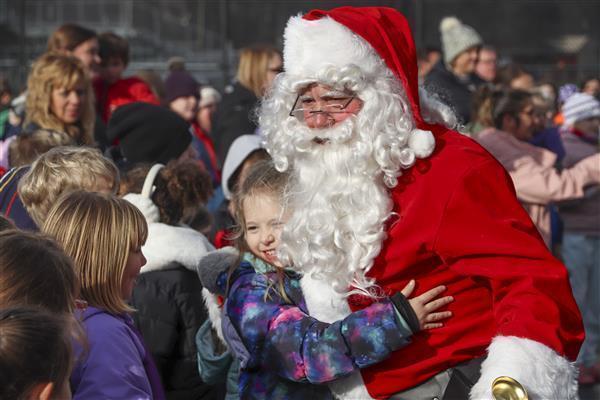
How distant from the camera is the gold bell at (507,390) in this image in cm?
284

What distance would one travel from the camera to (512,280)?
3043 millimetres

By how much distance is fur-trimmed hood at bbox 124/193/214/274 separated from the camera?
171 inches

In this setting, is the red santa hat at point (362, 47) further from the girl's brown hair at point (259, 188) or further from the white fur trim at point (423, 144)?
the girl's brown hair at point (259, 188)

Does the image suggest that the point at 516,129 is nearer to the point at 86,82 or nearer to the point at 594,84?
the point at 86,82

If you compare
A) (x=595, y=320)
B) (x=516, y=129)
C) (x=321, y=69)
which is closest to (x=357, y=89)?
(x=321, y=69)

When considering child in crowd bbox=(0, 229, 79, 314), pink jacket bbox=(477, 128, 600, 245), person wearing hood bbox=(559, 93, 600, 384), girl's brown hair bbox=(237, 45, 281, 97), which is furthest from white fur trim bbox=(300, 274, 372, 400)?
person wearing hood bbox=(559, 93, 600, 384)

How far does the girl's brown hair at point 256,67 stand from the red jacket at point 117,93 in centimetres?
64

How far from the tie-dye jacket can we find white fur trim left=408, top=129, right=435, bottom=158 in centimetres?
46

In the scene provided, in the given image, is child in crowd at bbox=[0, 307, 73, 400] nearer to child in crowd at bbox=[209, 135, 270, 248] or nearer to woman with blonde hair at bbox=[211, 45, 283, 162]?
child in crowd at bbox=[209, 135, 270, 248]

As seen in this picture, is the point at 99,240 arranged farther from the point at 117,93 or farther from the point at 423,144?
the point at 117,93

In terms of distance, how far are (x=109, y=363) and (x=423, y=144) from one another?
114cm

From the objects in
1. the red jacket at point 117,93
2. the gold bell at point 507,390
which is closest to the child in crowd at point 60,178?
the gold bell at point 507,390

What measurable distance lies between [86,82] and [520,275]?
331 centimetres

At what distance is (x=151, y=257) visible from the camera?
4348 millimetres
